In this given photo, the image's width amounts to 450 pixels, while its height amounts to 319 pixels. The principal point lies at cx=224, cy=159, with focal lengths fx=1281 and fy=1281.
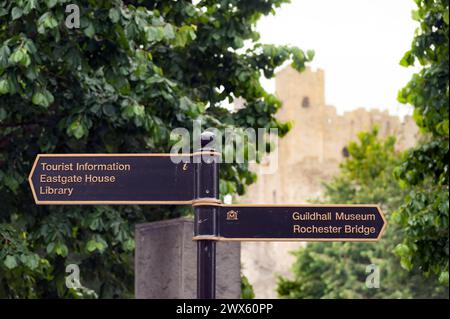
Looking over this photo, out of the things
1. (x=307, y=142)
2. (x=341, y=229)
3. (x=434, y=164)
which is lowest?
(x=341, y=229)

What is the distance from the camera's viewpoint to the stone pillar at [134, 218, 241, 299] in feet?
39.1

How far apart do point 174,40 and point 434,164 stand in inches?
172

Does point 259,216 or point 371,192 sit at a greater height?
point 371,192

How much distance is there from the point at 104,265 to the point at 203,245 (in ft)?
30.7

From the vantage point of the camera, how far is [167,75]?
55.5 ft

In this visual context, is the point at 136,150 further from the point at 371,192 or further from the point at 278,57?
the point at 371,192

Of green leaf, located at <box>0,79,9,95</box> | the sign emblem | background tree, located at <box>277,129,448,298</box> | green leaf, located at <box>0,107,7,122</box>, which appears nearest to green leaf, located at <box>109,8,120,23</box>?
green leaf, located at <box>0,79,9,95</box>

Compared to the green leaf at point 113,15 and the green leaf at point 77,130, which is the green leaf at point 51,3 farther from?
the green leaf at point 77,130

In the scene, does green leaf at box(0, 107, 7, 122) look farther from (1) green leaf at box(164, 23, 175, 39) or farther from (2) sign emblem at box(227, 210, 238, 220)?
(2) sign emblem at box(227, 210, 238, 220)

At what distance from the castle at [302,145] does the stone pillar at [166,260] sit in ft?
216

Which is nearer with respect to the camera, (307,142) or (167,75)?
(167,75)
